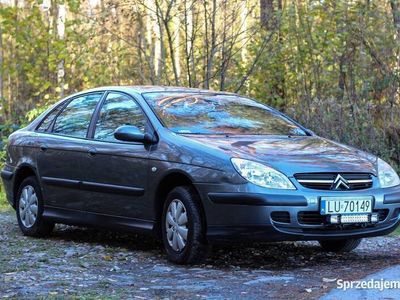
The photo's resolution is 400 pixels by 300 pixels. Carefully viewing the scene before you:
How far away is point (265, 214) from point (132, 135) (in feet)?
4.94

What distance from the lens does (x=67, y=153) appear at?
7.93 m

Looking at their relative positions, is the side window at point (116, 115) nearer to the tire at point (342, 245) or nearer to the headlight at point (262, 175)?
the headlight at point (262, 175)

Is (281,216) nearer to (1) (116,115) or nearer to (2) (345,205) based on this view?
(2) (345,205)

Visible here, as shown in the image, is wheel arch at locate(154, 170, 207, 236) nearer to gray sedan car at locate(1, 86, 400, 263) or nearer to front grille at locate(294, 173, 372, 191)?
gray sedan car at locate(1, 86, 400, 263)

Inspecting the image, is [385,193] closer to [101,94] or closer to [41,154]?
[101,94]

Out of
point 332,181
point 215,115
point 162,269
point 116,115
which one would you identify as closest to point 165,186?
point 162,269

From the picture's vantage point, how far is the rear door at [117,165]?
23.1 ft

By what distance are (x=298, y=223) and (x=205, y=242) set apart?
786 millimetres

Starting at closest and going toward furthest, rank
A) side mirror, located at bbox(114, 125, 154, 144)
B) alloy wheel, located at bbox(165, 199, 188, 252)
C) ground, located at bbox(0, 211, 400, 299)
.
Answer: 1. ground, located at bbox(0, 211, 400, 299)
2. alloy wheel, located at bbox(165, 199, 188, 252)
3. side mirror, located at bbox(114, 125, 154, 144)

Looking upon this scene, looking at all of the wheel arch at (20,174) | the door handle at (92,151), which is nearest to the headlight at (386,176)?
the door handle at (92,151)

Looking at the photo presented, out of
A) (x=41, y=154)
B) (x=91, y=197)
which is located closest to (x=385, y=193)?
(x=91, y=197)

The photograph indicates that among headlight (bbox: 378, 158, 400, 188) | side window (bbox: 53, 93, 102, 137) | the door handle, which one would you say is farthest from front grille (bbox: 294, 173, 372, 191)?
side window (bbox: 53, 93, 102, 137)

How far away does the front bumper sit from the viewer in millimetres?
6105

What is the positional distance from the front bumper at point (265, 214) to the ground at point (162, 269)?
0.30 m
